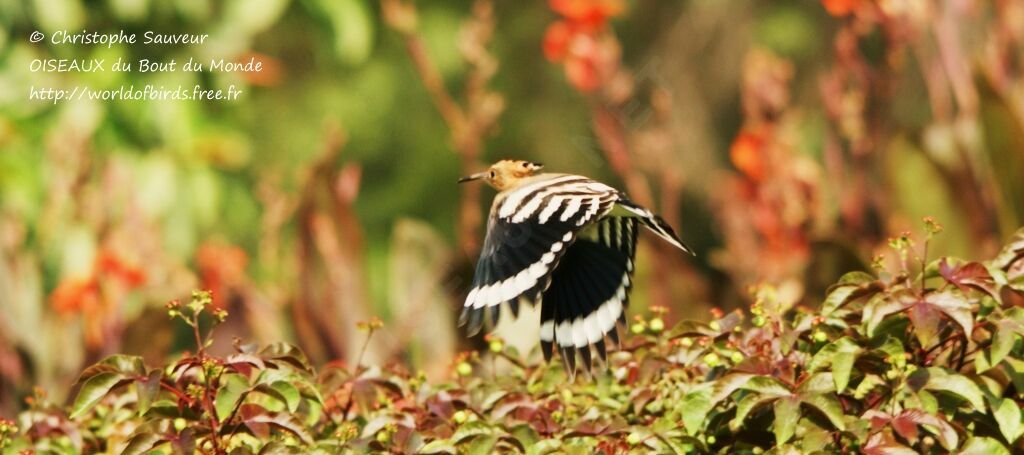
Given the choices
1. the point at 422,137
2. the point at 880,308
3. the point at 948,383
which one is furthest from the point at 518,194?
the point at 422,137

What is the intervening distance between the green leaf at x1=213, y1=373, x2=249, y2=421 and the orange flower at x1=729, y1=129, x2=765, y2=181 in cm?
300

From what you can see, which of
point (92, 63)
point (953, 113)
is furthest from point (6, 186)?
point (953, 113)

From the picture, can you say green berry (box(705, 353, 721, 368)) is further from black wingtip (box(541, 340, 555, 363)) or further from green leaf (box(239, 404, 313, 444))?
green leaf (box(239, 404, 313, 444))

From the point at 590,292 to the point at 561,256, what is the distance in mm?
252

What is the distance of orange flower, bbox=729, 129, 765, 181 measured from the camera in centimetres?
465

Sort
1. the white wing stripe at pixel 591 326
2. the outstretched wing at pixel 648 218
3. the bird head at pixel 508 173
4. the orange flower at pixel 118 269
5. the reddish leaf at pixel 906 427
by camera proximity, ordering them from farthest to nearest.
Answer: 1. the orange flower at pixel 118 269
2. the bird head at pixel 508 173
3. the white wing stripe at pixel 591 326
4. the outstretched wing at pixel 648 218
5. the reddish leaf at pixel 906 427

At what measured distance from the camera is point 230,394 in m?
1.93

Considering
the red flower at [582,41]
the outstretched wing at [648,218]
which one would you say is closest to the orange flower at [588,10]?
the red flower at [582,41]

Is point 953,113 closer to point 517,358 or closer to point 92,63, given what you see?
point 517,358

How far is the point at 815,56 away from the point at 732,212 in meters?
0.64

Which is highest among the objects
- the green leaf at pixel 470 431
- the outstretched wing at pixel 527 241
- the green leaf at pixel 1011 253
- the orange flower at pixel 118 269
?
the orange flower at pixel 118 269

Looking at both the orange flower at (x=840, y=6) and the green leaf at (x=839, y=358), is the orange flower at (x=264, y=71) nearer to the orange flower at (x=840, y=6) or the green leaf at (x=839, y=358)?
the orange flower at (x=840, y=6)

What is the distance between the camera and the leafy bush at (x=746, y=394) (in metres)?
Answer: 1.87

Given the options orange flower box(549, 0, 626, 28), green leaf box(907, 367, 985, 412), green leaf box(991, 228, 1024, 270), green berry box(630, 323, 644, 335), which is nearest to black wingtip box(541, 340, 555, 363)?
green berry box(630, 323, 644, 335)
